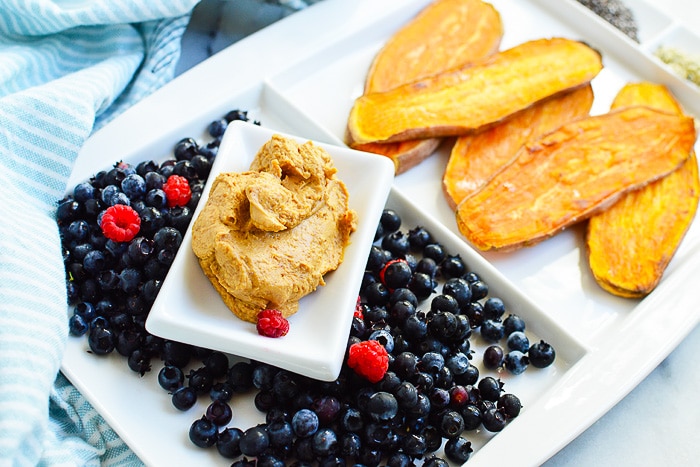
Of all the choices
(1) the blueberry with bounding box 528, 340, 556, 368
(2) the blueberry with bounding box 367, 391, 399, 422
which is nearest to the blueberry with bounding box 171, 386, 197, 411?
(2) the blueberry with bounding box 367, 391, 399, 422

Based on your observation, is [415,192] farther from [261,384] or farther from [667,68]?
[667,68]

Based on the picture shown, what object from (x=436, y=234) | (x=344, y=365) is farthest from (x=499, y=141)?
(x=344, y=365)

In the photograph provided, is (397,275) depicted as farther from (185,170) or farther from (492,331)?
(185,170)

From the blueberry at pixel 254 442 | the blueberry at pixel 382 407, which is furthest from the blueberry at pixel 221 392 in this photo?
the blueberry at pixel 382 407

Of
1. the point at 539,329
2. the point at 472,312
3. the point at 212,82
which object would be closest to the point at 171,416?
the point at 472,312

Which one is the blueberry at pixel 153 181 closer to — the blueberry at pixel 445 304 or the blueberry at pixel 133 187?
the blueberry at pixel 133 187
